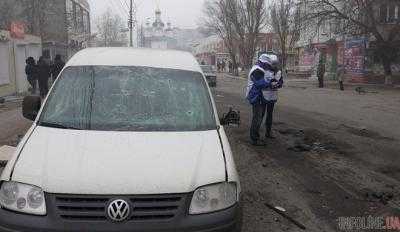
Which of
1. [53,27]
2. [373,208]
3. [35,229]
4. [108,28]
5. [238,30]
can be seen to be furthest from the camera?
[108,28]

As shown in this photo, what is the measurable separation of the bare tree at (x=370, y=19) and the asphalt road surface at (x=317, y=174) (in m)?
20.1

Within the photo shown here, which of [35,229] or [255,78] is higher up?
[255,78]

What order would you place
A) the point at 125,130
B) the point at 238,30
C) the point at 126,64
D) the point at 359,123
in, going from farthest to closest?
1. the point at 238,30
2. the point at 359,123
3. the point at 126,64
4. the point at 125,130

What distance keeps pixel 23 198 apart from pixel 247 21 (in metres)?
49.9

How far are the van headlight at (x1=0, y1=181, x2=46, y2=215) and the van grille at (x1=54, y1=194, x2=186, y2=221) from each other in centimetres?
13

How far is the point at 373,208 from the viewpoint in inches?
244

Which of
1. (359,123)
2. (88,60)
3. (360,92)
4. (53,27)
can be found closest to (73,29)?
(53,27)

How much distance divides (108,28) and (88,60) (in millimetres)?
73462

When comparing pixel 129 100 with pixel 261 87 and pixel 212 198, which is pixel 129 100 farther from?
pixel 261 87

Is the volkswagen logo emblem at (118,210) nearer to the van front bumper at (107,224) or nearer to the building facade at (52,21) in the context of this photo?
the van front bumper at (107,224)

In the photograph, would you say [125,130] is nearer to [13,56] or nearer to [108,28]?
[13,56]

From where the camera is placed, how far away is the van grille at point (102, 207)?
12.1ft

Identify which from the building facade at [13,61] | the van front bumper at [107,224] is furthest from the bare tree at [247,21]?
the van front bumper at [107,224]

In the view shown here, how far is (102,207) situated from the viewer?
12.1ft
